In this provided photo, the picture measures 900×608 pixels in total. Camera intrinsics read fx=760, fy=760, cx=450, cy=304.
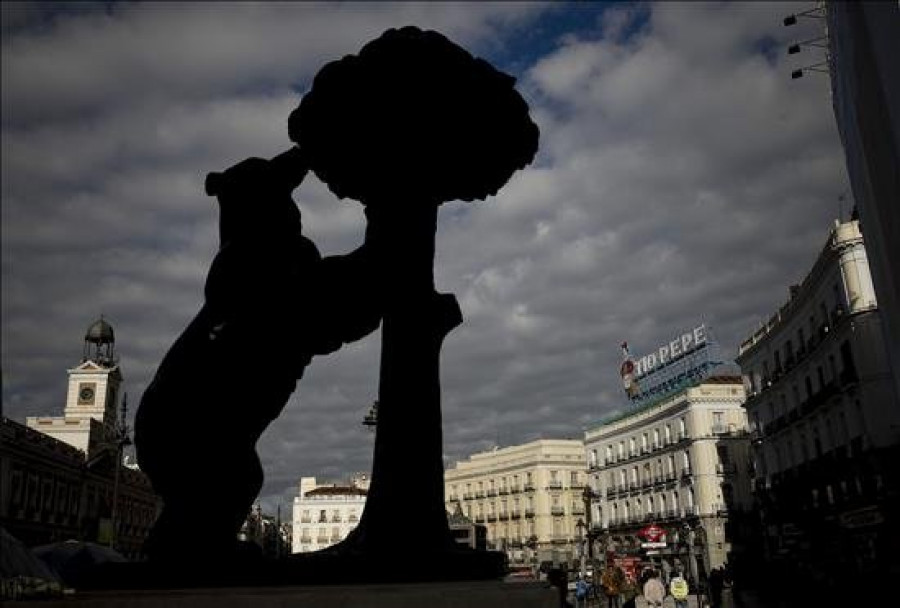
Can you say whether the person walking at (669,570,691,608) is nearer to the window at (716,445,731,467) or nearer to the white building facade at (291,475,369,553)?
the window at (716,445,731,467)

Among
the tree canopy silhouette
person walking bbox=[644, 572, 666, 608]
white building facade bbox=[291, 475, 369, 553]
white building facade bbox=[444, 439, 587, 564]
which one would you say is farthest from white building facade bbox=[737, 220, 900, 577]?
white building facade bbox=[291, 475, 369, 553]

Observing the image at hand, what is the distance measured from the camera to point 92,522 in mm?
45469

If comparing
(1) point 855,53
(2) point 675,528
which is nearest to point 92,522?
(2) point 675,528

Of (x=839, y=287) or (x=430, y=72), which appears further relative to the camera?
(x=839, y=287)

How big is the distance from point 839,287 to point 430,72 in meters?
28.8

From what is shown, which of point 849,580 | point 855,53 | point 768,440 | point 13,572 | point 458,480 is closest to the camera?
point 13,572

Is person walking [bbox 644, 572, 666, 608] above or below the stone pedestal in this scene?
below

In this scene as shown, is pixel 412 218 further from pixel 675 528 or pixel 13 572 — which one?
pixel 675 528

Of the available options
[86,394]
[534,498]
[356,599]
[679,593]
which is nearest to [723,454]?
[534,498]

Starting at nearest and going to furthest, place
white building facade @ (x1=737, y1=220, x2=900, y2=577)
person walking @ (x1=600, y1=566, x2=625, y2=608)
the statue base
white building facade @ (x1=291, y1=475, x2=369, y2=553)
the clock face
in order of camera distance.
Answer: the statue base, person walking @ (x1=600, y1=566, x2=625, y2=608), white building facade @ (x1=737, y1=220, x2=900, y2=577), the clock face, white building facade @ (x1=291, y1=475, x2=369, y2=553)

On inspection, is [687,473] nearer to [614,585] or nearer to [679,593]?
[614,585]

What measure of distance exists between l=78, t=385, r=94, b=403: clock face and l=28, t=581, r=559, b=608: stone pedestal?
5860 centimetres

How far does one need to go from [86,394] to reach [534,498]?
41.3 meters

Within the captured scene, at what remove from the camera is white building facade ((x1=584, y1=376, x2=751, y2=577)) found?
4888cm
